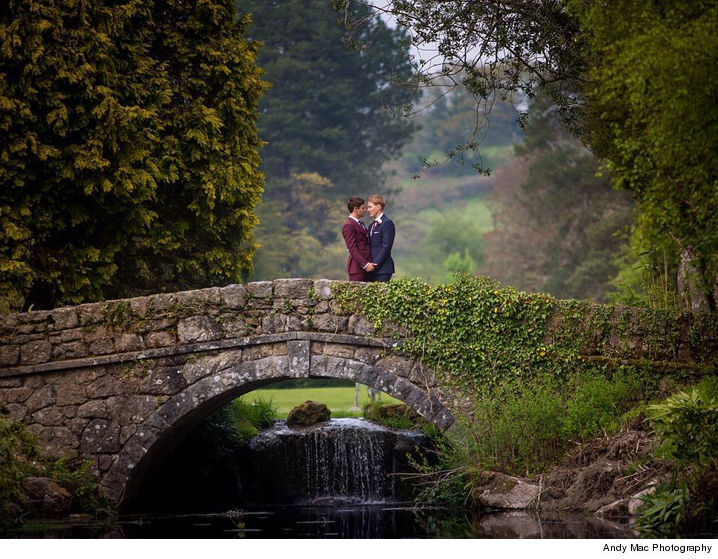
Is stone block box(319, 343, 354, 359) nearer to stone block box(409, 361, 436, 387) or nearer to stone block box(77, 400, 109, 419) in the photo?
stone block box(409, 361, 436, 387)

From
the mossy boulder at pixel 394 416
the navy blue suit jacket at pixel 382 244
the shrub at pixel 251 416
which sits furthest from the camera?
the mossy boulder at pixel 394 416

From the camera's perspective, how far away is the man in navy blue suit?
11.8 metres

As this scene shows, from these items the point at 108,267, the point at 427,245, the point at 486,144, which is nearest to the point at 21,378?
the point at 108,267

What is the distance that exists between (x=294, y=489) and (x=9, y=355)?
4061 millimetres

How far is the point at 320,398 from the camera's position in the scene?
22.4 metres

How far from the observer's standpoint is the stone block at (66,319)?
11375 mm

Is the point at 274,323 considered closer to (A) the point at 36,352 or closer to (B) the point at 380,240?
(B) the point at 380,240

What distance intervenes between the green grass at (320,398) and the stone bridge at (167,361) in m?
4.78

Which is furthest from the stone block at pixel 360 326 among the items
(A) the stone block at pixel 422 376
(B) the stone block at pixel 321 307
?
(A) the stone block at pixel 422 376

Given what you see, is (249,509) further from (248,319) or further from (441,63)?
(441,63)

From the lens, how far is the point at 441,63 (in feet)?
40.8

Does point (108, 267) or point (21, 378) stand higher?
point (108, 267)

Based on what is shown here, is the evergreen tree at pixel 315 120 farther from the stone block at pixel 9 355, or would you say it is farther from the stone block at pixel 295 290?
the stone block at pixel 295 290

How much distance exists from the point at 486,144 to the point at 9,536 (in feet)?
168
